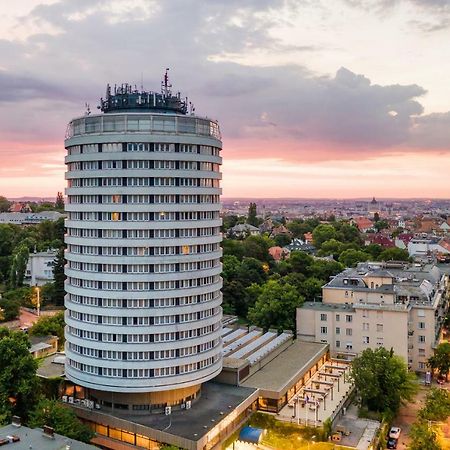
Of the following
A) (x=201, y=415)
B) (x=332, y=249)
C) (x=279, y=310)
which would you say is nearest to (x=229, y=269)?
(x=279, y=310)

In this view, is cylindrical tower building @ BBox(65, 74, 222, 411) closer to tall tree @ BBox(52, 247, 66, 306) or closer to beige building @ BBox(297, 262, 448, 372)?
beige building @ BBox(297, 262, 448, 372)

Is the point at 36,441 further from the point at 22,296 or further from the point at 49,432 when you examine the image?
the point at 22,296

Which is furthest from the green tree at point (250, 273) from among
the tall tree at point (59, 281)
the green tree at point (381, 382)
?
the green tree at point (381, 382)

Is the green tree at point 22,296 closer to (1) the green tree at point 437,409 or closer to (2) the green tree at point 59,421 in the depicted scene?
(2) the green tree at point 59,421

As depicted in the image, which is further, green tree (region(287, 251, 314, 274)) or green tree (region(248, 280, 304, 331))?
green tree (region(287, 251, 314, 274))

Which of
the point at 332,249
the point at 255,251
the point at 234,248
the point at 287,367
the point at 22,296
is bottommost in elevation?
the point at 287,367

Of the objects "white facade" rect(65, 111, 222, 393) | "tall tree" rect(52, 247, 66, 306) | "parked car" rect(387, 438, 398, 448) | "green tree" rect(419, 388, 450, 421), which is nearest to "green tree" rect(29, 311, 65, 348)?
"tall tree" rect(52, 247, 66, 306)
